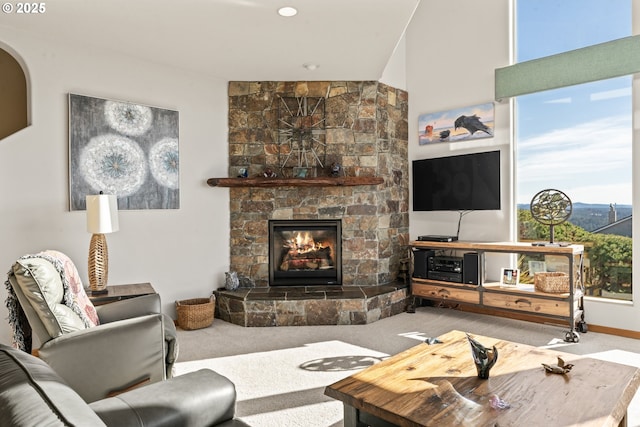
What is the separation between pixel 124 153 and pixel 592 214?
4406 mm

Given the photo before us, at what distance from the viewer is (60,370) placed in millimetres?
1752

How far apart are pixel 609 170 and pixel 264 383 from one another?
3.55 m

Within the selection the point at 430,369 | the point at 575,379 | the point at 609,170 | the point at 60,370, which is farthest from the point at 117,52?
the point at 609,170

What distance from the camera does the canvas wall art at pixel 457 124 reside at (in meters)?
4.45

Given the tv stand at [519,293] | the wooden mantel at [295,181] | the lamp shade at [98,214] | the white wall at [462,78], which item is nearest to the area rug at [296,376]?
the tv stand at [519,293]

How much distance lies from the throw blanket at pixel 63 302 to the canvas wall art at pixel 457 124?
13.0 ft

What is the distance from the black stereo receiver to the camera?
4188 millimetres

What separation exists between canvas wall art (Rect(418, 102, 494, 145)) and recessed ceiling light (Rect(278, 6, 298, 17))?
8.18 feet

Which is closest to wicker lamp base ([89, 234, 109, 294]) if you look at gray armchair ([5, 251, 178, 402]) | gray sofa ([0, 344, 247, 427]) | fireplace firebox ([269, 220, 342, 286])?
gray armchair ([5, 251, 178, 402])

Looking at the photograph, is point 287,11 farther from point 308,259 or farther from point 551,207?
point 551,207

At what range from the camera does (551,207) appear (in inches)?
149

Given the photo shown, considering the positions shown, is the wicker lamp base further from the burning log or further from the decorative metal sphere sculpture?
the decorative metal sphere sculpture

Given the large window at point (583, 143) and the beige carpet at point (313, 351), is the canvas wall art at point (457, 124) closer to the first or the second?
the large window at point (583, 143)

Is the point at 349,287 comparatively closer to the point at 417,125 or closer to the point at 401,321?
the point at 401,321
